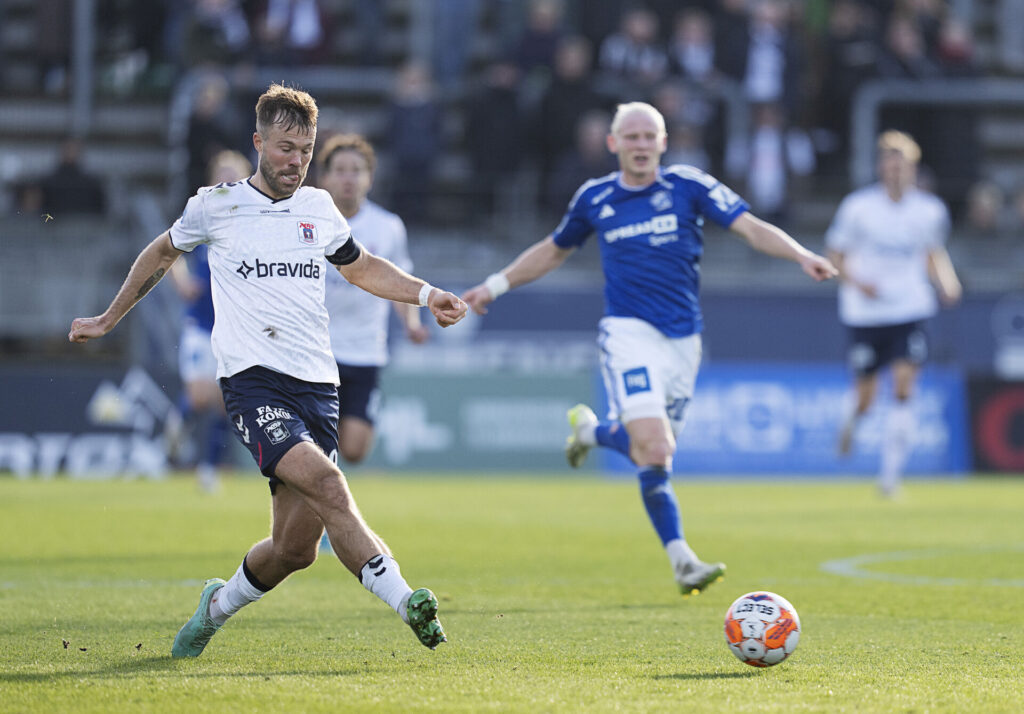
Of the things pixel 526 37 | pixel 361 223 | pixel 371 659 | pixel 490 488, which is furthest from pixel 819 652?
pixel 526 37

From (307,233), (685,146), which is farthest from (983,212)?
(307,233)

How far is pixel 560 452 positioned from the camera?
1845cm

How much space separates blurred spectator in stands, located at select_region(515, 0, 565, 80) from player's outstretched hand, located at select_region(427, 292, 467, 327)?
50.4ft

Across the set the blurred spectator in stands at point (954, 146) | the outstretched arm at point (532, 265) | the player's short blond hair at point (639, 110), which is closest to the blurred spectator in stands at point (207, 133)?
the blurred spectator in stands at point (954, 146)

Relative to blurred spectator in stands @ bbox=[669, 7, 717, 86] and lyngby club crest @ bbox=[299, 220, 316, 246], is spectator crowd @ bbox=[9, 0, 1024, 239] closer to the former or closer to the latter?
blurred spectator in stands @ bbox=[669, 7, 717, 86]

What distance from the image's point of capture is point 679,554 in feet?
25.9

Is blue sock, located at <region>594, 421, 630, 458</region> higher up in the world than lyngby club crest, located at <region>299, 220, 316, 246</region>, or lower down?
lower down

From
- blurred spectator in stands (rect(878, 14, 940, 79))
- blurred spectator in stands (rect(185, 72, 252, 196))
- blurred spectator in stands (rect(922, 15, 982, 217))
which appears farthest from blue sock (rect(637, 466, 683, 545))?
blurred spectator in stands (rect(878, 14, 940, 79))

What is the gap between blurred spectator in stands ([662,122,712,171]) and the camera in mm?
20172

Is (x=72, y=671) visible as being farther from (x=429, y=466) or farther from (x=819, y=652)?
(x=429, y=466)

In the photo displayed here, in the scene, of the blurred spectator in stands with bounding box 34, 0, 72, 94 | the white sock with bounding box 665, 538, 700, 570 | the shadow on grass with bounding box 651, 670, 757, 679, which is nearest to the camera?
the shadow on grass with bounding box 651, 670, 757, 679

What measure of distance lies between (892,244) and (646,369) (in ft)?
23.4

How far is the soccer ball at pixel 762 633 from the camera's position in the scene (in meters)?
5.80

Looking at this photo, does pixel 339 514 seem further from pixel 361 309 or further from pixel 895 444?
pixel 895 444
